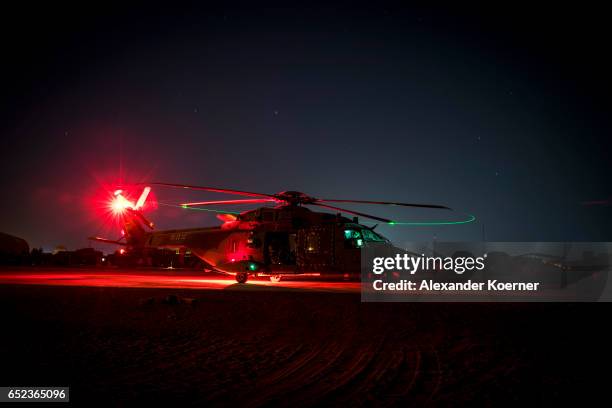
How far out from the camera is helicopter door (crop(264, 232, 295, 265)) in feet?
67.5

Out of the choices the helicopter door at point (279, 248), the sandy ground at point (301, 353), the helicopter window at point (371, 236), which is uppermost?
the helicopter window at point (371, 236)

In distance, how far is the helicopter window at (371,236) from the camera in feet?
62.1

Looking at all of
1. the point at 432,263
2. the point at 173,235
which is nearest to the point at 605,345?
the point at 432,263

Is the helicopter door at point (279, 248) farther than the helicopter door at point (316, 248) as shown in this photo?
Yes

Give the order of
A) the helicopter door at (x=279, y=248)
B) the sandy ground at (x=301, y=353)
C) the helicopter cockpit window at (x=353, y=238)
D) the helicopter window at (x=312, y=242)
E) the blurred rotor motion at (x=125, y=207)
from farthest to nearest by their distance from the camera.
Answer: the blurred rotor motion at (x=125, y=207), the helicopter door at (x=279, y=248), the helicopter window at (x=312, y=242), the helicopter cockpit window at (x=353, y=238), the sandy ground at (x=301, y=353)

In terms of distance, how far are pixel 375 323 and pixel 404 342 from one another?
1.96 m

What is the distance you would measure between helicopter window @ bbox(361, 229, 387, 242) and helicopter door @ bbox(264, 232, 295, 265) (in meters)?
3.64

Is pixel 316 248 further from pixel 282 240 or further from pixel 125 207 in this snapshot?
pixel 125 207

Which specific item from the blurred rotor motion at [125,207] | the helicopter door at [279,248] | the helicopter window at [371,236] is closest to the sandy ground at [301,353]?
the helicopter window at [371,236]

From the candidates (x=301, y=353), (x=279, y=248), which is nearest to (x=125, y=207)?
(x=279, y=248)

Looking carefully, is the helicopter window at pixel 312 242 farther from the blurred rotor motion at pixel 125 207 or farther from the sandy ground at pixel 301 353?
the blurred rotor motion at pixel 125 207

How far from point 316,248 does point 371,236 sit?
260 centimetres

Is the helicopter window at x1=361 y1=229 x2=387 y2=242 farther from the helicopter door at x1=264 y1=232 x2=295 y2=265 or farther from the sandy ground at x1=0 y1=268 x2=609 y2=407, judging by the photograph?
Result: the sandy ground at x1=0 y1=268 x2=609 y2=407

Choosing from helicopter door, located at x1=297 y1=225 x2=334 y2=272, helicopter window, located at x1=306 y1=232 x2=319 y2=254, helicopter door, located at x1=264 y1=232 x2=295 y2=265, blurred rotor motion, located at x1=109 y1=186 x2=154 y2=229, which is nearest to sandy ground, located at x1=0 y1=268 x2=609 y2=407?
helicopter door, located at x1=297 y1=225 x2=334 y2=272
